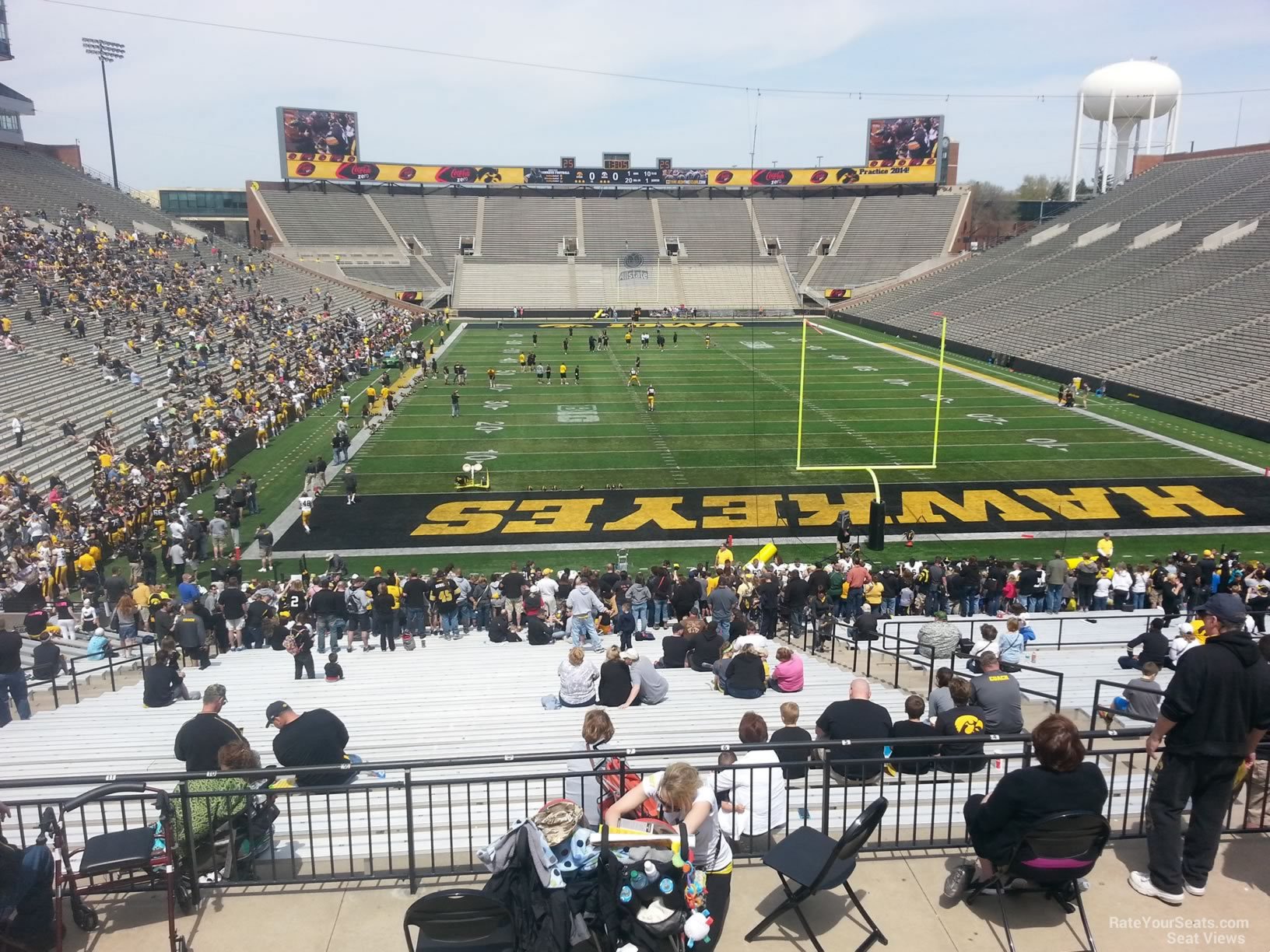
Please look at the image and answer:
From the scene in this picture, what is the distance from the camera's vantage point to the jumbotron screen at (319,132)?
7656 centimetres

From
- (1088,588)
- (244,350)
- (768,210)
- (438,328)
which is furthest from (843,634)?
(768,210)

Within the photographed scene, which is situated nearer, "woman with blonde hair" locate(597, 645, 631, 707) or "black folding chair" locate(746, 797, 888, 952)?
"black folding chair" locate(746, 797, 888, 952)

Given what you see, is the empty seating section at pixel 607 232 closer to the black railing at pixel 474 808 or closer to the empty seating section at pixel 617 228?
the empty seating section at pixel 617 228

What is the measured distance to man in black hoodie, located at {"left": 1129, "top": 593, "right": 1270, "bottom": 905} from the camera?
177 inches

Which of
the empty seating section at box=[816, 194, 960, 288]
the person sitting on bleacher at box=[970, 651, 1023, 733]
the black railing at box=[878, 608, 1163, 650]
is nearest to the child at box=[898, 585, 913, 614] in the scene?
the black railing at box=[878, 608, 1163, 650]

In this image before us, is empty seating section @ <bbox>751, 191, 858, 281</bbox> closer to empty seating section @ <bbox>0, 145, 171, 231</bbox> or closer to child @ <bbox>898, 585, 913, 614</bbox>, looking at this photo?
empty seating section @ <bbox>0, 145, 171, 231</bbox>

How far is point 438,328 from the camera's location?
56.8 meters

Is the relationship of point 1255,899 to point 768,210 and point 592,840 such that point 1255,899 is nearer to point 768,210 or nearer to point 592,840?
point 592,840

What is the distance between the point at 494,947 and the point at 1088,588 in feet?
45.5

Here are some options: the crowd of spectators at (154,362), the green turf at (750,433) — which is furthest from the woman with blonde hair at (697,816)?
the green turf at (750,433)

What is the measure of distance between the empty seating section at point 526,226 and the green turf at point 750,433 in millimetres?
36638

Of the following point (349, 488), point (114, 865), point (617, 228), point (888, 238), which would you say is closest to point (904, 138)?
point (888, 238)

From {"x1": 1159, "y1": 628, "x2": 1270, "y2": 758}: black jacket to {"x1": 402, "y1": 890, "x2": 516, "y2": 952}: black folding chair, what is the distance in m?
3.25

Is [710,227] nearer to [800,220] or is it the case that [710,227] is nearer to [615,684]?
[800,220]
